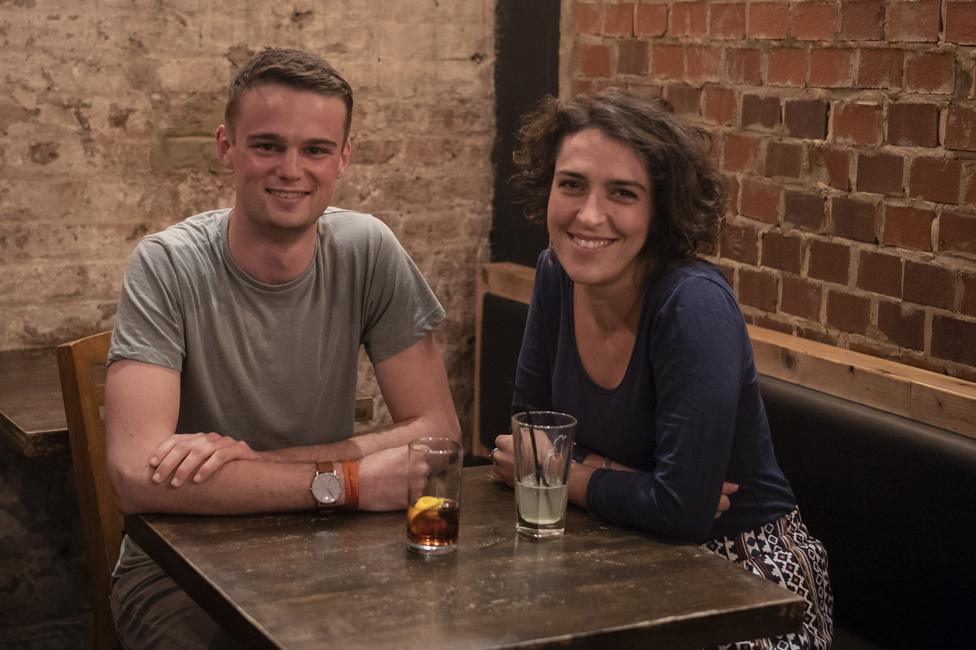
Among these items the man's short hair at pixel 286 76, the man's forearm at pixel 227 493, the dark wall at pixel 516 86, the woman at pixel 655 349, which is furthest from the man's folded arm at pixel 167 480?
the dark wall at pixel 516 86

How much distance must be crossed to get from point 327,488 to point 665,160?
2.62 ft

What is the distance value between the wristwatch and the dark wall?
6.68ft

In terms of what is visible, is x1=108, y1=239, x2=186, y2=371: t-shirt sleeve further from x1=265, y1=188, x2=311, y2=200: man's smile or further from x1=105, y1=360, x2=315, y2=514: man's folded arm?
x1=265, y1=188, x2=311, y2=200: man's smile

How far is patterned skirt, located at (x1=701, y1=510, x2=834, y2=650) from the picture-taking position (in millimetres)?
2127

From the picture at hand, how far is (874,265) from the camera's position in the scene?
2.90 meters

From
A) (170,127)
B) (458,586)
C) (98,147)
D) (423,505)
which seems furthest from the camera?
(170,127)

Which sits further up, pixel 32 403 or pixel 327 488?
pixel 327 488

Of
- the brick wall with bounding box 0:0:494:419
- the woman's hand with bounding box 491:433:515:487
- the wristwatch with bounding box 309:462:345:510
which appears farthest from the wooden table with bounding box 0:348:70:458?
the woman's hand with bounding box 491:433:515:487

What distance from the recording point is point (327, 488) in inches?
80.9

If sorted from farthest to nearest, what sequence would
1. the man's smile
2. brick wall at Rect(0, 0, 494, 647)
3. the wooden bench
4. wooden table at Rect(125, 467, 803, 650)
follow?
brick wall at Rect(0, 0, 494, 647) → the wooden bench → the man's smile → wooden table at Rect(125, 467, 803, 650)

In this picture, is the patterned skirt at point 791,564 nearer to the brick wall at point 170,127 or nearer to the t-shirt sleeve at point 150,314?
the t-shirt sleeve at point 150,314

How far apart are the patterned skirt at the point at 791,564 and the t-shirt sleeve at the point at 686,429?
15 cm

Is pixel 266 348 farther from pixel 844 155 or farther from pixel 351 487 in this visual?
pixel 844 155

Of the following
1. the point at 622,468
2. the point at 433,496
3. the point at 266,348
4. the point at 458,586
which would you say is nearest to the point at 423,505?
the point at 433,496
